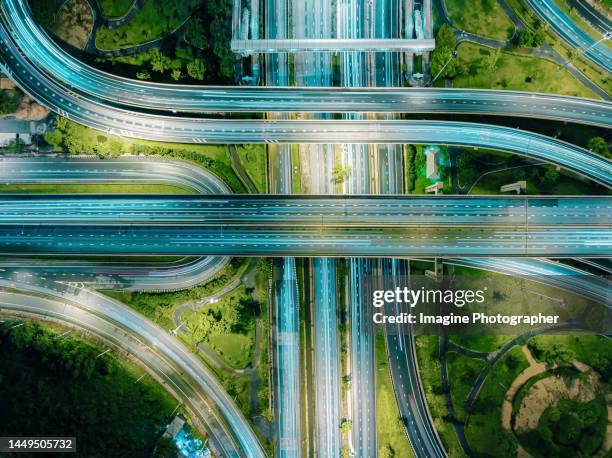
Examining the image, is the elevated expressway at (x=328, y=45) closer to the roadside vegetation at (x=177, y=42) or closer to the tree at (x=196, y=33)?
the roadside vegetation at (x=177, y=42)

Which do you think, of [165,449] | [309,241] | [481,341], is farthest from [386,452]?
[309,241]

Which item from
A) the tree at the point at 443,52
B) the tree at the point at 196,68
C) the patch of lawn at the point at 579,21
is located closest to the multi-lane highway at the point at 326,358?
the tree at the point at 196,68

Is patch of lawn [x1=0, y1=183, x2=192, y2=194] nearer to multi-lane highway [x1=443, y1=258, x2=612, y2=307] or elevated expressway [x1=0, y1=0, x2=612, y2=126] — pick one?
elevated expressway [x1=0, y1=0, x2=612, y2=126]

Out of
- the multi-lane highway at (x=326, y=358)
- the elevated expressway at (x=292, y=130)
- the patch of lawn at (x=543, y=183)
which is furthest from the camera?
the patch of lawn at (x=543, y=183)

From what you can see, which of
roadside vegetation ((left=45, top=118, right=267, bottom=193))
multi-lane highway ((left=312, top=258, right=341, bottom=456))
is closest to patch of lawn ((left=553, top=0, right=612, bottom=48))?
roadside vegetation ((left=45, top=118, right=267, bottom=193))

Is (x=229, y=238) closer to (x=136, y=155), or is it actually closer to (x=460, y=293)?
(x=136, y=155)

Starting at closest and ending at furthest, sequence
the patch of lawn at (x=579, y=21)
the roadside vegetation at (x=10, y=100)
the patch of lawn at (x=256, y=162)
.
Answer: the patch of lawn at (x=256, y=162) → the roadside vegetation at (x=10, y=100) → the patch of lawn at (x=579, y=21)

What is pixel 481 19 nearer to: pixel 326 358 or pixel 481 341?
pixel 481 341
